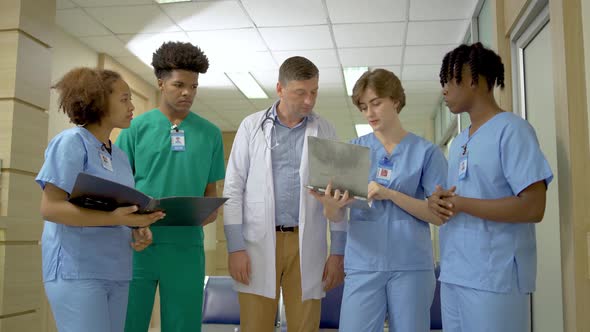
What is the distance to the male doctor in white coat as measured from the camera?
2.21m

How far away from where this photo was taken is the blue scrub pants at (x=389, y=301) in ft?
6.28

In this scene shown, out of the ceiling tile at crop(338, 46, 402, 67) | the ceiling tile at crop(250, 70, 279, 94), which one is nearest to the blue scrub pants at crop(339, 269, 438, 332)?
the ceiling tile at crop(338, 46, 402, 67)

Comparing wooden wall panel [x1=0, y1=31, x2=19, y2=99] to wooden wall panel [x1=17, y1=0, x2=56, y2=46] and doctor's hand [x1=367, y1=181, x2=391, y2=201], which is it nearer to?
wooden wall panel [x1=17, y1=0, x2=56, y2=46]

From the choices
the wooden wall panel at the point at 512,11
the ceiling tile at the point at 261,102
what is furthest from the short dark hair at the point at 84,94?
the ceiling tile at the point at 261,102

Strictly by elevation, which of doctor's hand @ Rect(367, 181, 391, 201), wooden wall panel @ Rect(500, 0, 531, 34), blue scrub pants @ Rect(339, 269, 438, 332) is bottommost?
blue scrub pants @ Rect(339, 269, 438, 332)

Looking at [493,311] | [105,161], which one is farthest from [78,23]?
[493,311]

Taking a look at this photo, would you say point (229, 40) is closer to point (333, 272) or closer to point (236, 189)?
point (236, 189)

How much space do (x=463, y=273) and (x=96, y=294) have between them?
1.14 m

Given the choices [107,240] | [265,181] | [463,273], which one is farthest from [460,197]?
[107,240]

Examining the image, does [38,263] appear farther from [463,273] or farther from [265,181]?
[463,273]

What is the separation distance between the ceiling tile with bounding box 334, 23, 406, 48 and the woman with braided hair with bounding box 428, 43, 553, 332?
12.1ft

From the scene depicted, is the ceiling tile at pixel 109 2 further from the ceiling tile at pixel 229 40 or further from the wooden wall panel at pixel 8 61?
the wooden wall panel at pixel 8 61

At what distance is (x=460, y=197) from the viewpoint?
1716mm

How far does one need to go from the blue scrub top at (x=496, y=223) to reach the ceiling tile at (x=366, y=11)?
3.33 meters
